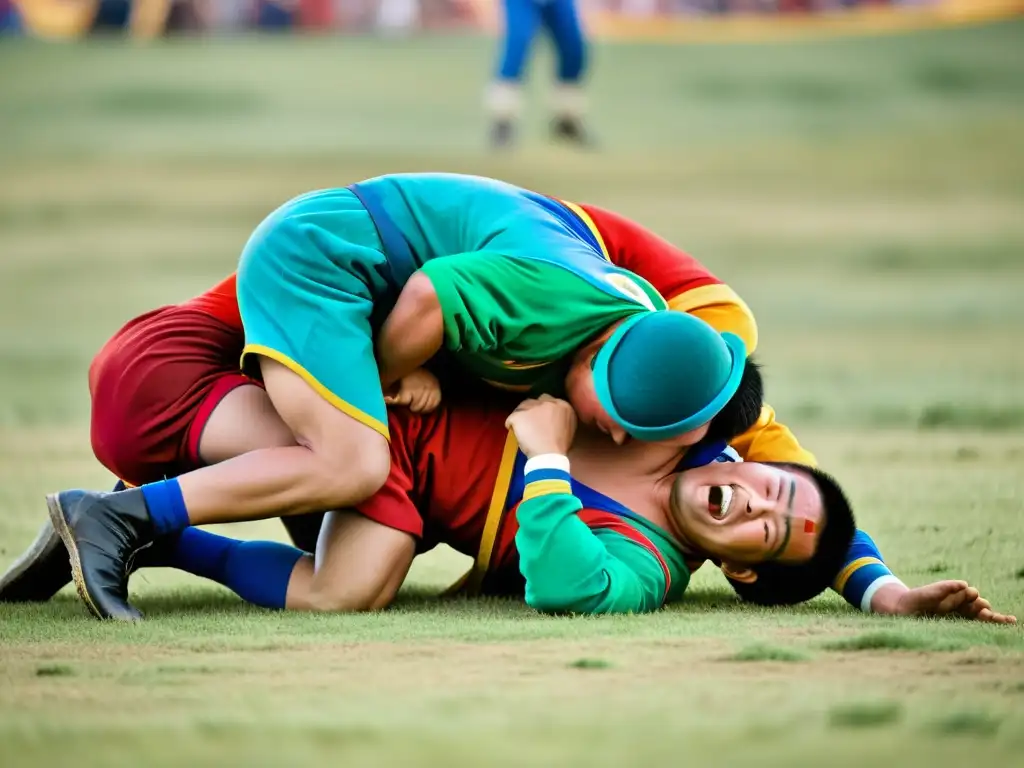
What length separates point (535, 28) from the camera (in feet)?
31.0

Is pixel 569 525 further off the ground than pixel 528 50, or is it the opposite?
pixel 528 50

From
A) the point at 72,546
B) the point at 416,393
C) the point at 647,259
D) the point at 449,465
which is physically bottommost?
the point at 72,546

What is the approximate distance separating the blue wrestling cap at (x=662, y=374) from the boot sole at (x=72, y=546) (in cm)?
91

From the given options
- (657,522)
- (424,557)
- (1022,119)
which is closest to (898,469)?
(424,557)

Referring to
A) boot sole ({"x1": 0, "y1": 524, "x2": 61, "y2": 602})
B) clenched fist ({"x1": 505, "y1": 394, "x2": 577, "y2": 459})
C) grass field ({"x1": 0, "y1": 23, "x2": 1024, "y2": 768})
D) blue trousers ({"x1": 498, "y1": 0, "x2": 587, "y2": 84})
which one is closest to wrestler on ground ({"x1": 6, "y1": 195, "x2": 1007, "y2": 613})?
boot sole ({"x1": 0, "y1": 524, "x2": 61, "y2": 602})

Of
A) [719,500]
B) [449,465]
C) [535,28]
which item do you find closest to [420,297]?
[449,465]

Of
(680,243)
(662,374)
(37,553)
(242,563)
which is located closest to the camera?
(662,374)

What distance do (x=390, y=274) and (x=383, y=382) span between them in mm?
196

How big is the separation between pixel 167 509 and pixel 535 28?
23.4 ft

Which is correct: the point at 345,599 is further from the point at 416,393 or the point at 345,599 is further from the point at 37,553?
the point at 37,553

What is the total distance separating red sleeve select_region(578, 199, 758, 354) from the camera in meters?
3.10

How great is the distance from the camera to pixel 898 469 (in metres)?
4.51

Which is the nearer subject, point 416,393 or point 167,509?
point 167,509

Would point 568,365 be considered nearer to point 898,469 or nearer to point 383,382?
point 383,382
